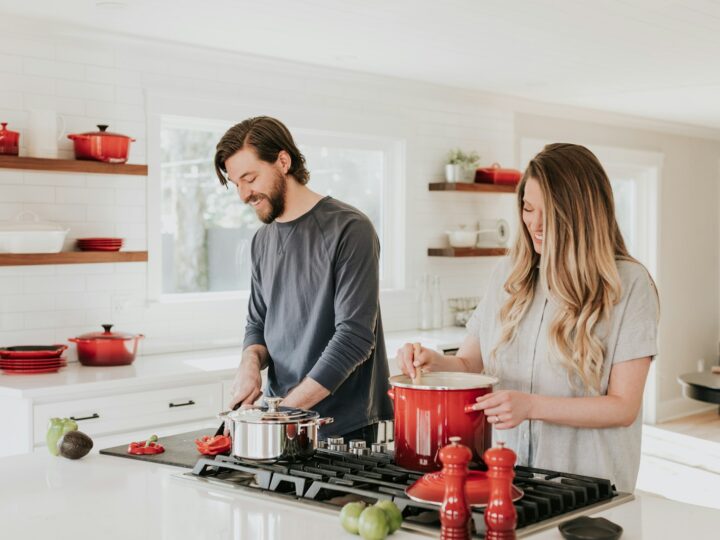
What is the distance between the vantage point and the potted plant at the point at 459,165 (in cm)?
580

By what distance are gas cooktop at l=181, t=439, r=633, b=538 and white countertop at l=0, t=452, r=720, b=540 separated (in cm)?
3

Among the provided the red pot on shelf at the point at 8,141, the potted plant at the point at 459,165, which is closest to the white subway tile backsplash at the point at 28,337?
the red pot on shelf at the point at 8,141

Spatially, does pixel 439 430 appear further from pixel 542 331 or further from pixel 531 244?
pixel 531 244

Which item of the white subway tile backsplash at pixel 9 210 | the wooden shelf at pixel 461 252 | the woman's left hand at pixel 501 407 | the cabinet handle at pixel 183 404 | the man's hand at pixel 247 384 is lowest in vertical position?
the cabinet handle at pixel 183 404

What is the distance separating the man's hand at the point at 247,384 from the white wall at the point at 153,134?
198 centimetres

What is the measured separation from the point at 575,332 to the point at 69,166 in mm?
2734

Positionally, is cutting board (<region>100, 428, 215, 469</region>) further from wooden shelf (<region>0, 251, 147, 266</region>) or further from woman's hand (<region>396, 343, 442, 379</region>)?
wooden shelf (<region>0, 251, 147, 266</region>)

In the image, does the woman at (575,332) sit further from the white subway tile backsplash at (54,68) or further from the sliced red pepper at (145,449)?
the white subway tile backsplash at (54,68)

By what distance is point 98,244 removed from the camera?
4199 mm

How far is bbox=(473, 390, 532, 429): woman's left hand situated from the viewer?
1.82 meters

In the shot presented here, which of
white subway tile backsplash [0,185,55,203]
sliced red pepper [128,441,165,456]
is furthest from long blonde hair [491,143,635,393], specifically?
white subway tile backsplash [0,185,55,203]

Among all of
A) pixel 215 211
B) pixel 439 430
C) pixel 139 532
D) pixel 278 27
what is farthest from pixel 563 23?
pixel 139 532

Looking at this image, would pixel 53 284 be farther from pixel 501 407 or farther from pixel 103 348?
pixel 501 407

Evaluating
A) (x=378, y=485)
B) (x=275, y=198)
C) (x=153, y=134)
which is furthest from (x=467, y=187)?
(x=378, y=485)
